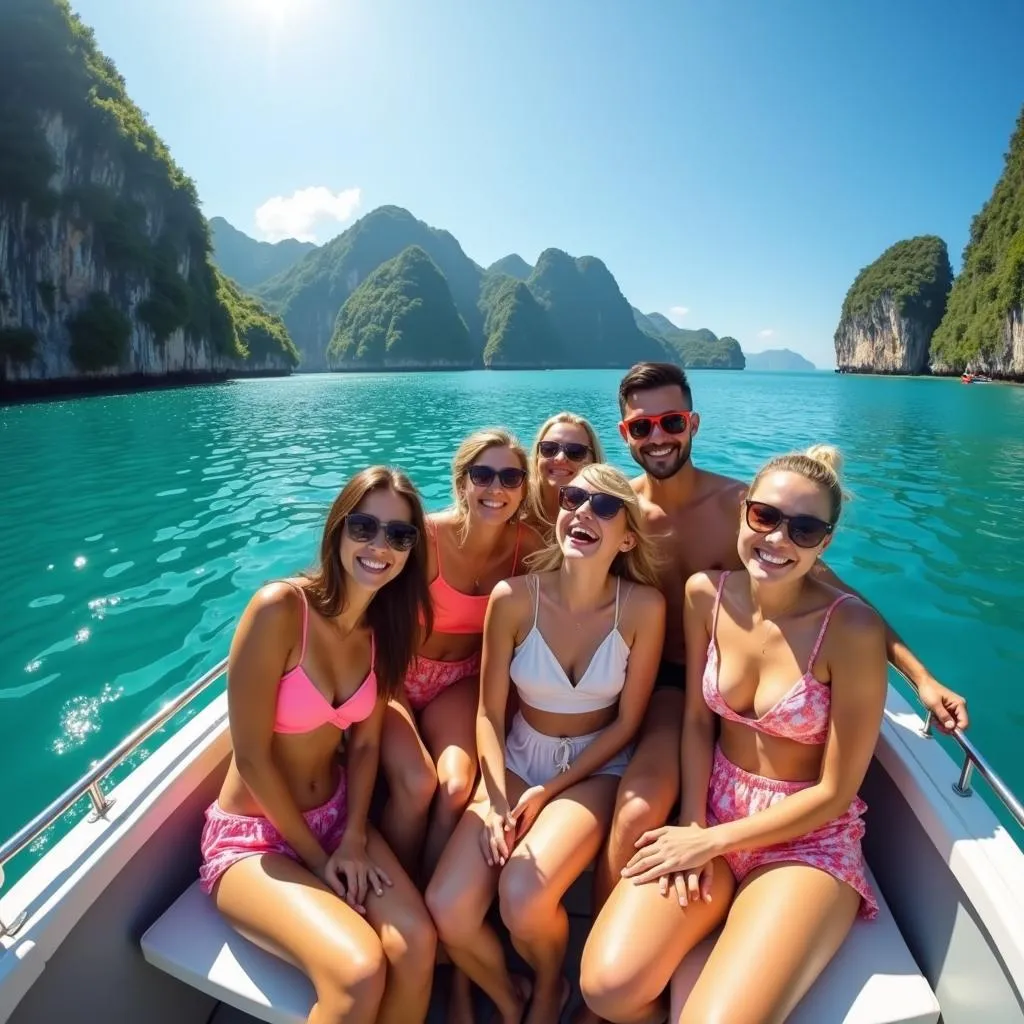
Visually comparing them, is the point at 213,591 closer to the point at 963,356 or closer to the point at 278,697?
the point at 278,697

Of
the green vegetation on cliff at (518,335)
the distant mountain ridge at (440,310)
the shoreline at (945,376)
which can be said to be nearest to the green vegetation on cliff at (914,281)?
the shoreline at (945,376)

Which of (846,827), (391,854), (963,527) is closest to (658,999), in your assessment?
(846,827)

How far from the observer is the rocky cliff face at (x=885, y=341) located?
249 feet

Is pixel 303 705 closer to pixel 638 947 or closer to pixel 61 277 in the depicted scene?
pixel 638 947

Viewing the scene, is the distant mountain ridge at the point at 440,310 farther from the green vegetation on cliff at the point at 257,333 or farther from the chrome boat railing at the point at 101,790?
the chrome boat railing at the point at 101,790

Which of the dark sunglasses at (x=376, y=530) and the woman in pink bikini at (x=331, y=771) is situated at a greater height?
the dark sunglasses at (x=376, y=530)

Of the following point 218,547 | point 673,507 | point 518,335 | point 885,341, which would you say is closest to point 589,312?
point 518,335

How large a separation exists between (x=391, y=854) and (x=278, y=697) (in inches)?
24.7

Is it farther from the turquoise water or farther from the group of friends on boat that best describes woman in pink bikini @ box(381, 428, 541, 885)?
the turquoise water

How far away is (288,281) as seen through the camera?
161m

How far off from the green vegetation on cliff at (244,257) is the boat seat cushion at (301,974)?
20813 centimetres

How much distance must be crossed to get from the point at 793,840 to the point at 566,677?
2.75ft

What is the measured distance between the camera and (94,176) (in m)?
37.6

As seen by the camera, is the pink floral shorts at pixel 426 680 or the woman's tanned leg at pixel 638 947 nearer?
the woman's tanned leg at pixel 638 947
